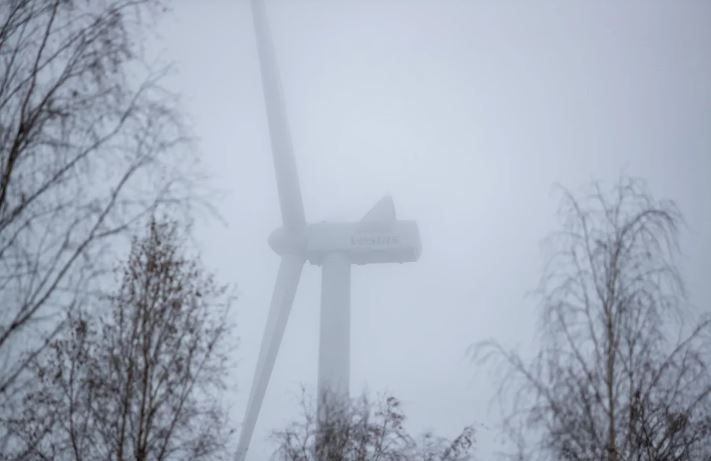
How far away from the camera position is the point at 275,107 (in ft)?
106

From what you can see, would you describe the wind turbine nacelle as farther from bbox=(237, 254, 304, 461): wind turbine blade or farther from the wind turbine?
bbox=(237, 254, 304, 461): wind turbine blade

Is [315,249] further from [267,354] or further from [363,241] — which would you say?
[267,354]

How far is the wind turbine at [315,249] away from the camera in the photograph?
32625mm

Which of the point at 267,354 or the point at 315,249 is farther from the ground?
the point at 315,249

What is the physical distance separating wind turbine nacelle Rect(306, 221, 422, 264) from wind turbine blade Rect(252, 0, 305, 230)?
533 centimetres

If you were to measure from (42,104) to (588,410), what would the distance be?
7.51 m

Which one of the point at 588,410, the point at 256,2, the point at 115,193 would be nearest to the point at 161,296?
the point at 115,193

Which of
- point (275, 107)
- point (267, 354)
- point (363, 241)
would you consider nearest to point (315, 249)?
point (363, 241)

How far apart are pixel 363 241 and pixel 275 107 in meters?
9.92

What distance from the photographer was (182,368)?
8.30 meters

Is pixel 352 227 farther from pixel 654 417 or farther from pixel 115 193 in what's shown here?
pixel 115 193

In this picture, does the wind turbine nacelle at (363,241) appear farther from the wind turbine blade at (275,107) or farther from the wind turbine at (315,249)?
the wind turbine blade at (275,107)

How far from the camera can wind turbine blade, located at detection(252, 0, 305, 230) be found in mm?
32375

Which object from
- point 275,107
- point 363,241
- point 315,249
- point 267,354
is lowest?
point 267,354
